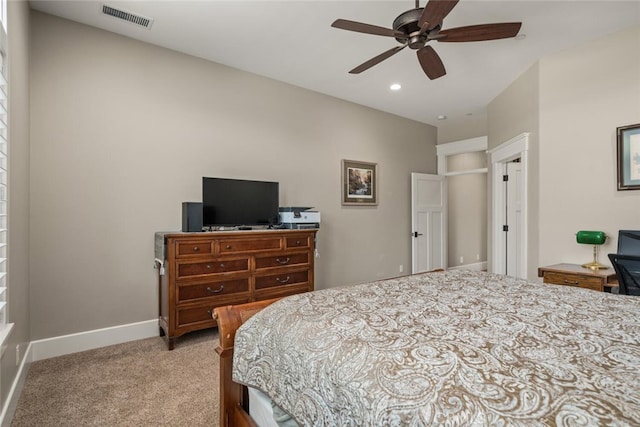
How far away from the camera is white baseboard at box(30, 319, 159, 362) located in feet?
8.88

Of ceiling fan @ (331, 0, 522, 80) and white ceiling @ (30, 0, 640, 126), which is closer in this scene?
ceiling fan @ (331, 0, 522, 80)

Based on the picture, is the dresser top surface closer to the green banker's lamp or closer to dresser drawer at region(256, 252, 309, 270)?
the green banker's lamp

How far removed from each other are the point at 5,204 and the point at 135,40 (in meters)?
2.13

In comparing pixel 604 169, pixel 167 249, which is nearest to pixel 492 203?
pixel 604 169

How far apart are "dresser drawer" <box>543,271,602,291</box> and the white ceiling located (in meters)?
2.10

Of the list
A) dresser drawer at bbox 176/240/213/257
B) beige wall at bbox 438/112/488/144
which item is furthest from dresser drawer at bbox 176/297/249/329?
beige wall at bbox 438/112/488/144

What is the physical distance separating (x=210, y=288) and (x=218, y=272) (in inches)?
6.3

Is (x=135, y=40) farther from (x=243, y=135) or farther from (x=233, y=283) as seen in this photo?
(x=233, y=283)

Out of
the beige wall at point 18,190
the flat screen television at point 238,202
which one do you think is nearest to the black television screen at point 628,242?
the flat screen television at point 238,202

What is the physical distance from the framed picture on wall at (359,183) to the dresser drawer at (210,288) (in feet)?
6.97

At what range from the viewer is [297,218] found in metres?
3.75

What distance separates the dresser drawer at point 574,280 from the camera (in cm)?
271

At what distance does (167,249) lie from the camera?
9.32ft

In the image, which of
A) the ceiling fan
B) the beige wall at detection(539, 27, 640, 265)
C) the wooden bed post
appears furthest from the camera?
the beige wall at detection(539, 27, 640, 265)
